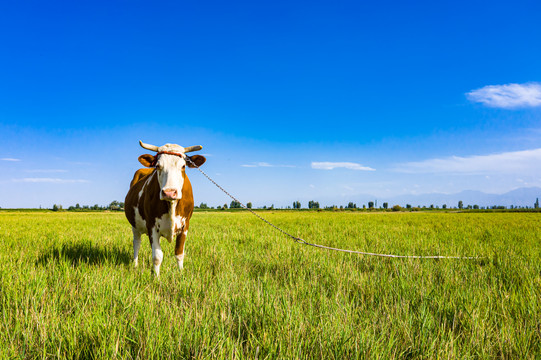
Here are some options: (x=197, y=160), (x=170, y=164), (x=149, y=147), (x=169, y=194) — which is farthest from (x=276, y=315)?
(x=149, y=147)

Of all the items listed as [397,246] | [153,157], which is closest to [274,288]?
[153,157]

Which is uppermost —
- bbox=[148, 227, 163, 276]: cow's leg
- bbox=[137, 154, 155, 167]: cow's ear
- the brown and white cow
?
bbox=[137, 154, 155, 167]: cow's ear

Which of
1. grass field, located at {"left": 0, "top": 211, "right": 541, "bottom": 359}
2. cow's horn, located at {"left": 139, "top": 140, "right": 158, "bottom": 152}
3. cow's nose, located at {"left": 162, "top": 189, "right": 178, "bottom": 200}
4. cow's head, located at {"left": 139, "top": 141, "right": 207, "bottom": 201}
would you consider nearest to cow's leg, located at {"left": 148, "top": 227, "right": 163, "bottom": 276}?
grass field, located at {"left": 0, "top": 211, "right": 541, "bottom": 359}

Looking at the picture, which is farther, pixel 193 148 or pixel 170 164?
pixel 193 148

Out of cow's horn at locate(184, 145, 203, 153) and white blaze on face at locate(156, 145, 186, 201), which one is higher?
cow's horn at locate(184, 145, 203, 153)

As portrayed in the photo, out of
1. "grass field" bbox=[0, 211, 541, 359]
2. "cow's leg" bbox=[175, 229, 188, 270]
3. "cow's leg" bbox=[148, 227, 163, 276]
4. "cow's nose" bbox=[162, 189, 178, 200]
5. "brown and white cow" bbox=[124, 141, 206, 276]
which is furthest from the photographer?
"cow's leg" bbox=[175, 229, 188, 270]

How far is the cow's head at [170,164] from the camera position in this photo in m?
3.93

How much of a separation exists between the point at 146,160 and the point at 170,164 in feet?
1.85

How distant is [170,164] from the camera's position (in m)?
4.14

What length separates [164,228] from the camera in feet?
15.1

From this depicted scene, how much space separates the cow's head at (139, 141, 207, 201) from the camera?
3932mm

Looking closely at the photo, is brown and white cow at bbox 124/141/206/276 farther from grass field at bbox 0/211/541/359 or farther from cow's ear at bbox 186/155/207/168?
grass field at bbox 0/211/541/359

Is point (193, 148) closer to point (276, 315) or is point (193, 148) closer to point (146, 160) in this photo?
point (146, 160)

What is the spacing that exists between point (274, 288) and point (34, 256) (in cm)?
507
